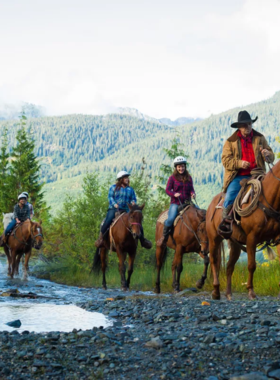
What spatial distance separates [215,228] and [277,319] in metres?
3.87

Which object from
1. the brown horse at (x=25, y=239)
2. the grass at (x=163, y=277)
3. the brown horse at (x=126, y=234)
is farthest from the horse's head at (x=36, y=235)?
the brown horse at (x=126, y=234)

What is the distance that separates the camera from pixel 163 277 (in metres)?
16.3

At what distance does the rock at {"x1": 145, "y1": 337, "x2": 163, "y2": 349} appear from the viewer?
5770 millimetres

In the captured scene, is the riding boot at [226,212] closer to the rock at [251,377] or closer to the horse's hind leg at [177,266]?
the horse's hind leg at [177,266]

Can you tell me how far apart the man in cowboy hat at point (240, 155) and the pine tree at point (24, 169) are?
1419 inches

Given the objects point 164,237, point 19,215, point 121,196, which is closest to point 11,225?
point 19,215

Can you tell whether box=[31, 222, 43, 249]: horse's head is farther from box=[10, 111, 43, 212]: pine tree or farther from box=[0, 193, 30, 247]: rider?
box=[10, 111, 43, 212]: pine tree

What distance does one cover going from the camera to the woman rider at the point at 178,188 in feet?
45.2

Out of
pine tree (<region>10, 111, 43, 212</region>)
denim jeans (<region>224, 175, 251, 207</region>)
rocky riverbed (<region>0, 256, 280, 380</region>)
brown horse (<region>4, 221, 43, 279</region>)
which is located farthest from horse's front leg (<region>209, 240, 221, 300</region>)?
pine tree (<region>10, 111, 43, 212</region>)

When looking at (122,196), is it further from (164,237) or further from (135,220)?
(164,237)

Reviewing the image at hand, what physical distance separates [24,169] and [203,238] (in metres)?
35.4

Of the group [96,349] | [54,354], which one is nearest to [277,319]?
[96,349]

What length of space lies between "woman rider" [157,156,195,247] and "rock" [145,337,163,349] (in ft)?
25.8

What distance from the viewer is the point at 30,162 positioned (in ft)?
161
